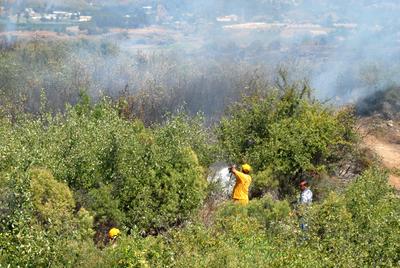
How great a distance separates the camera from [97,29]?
79625 mm

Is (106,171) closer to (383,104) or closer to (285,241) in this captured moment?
(285,241)

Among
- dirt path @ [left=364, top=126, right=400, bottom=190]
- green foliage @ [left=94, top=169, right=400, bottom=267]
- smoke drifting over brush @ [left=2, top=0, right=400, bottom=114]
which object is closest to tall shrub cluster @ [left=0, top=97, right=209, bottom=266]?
green foliage @ [left=94, top=169, right=400, bottom=267]

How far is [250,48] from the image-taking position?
65.0 meters

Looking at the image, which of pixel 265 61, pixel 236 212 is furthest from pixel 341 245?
pixel 265 61

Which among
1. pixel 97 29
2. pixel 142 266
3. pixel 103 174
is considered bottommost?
pixel 97 29

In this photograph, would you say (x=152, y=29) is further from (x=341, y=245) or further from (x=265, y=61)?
(x=341, y=245)

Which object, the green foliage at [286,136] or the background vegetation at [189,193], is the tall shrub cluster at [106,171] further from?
the green foliage at [286,136]

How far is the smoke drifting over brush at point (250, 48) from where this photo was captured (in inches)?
1859

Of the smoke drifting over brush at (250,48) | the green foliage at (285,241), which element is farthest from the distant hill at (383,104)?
A: the green foliage at (285,241)

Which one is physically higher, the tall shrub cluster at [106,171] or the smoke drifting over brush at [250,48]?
the tall shrub cluster at [106,171]

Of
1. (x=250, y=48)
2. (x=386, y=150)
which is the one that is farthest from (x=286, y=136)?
(x=250, y=48)

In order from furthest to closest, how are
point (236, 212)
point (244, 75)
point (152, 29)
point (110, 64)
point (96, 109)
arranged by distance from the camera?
point (152, 29), point (110, 64), point (244, 75), point (96, 109), point (236, 212)

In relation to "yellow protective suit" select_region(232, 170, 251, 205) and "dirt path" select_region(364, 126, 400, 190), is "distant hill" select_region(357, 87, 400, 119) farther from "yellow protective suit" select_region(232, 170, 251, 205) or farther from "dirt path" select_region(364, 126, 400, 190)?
"yellow protective suit" select_region(232, 170, 251, 205)

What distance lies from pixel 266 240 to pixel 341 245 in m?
1.55
